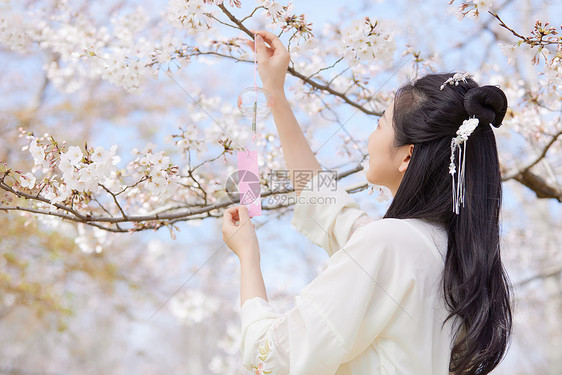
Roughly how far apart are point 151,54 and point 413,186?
110 centimetres

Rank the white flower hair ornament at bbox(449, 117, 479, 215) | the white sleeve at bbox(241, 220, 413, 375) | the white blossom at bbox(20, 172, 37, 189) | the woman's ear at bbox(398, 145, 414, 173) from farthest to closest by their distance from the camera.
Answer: the white blossom at bbox(20, 172, 37, 189), the woman's ear at bbox(398, 145, 414, 173), the white flower hair ornament at bbox(449, 117, 479, 215), the white sleeve at bbox(241, 220, 413, 375)

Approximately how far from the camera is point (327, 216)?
3.84 feet

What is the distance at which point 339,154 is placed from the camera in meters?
2.23

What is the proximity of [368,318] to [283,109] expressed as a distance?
578 mm

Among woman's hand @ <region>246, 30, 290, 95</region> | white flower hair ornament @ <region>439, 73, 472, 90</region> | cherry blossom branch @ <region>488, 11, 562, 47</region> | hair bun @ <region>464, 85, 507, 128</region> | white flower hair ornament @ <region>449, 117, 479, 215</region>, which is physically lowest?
white flower hair ornament @ <region>449, 117, 479, 215</region>

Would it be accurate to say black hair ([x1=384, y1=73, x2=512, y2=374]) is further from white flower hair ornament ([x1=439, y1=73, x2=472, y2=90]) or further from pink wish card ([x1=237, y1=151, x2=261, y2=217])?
pink wish card ([x1=237, y1=151, x2=261, y2=217])

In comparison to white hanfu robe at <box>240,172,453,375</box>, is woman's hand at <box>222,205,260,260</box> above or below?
above

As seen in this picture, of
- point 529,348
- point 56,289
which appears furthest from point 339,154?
point 529,348

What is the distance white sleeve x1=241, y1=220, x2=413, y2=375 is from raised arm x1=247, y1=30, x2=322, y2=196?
15.2 inches

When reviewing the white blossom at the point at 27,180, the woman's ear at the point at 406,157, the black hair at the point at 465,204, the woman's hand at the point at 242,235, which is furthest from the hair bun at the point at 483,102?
the white blossom at the point at 27,180

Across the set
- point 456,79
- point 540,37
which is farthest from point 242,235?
point 540,37

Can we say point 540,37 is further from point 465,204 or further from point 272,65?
point 272,65

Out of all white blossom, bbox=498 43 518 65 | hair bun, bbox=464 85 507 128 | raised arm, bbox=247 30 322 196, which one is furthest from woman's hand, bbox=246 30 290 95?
white blossom, bbox=498 43 518 65

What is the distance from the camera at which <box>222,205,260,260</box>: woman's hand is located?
1.07 m
